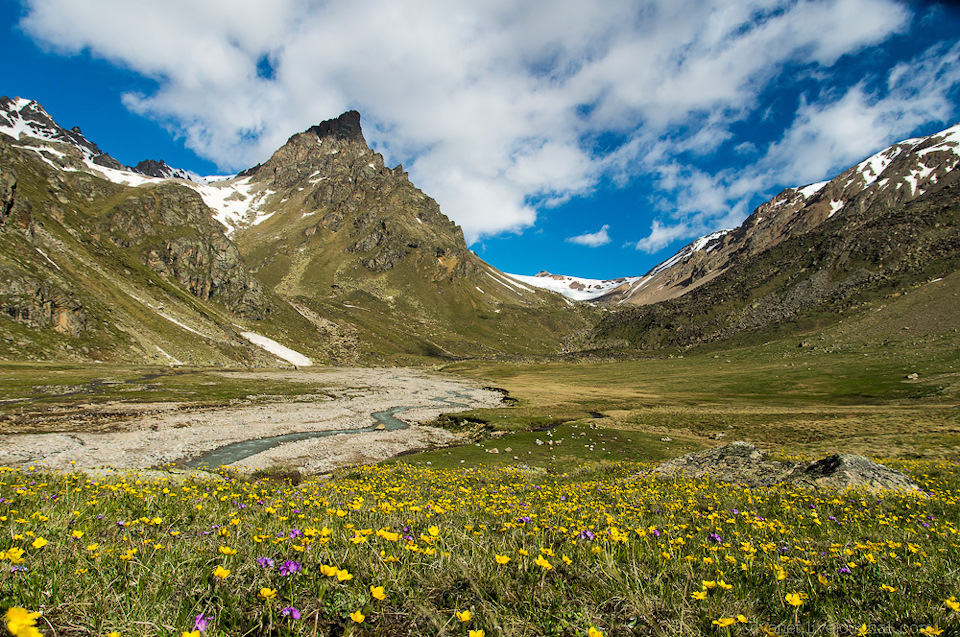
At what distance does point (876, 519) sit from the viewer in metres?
8.11

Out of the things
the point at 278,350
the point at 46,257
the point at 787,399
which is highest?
the point at 787,399

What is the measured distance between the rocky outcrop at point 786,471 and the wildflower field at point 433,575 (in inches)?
247

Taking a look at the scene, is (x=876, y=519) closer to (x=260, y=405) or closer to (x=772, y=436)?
(x=772, y=436)

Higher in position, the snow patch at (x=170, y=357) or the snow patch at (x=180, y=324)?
the snow patch at (x=180, y=324)

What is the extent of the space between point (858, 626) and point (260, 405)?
71.4m

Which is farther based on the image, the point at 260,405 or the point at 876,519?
the point at 260,405

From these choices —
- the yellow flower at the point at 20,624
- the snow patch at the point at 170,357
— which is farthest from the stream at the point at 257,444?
the snow patch at the point at 170,357

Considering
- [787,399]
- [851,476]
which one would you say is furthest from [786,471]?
[787,399]

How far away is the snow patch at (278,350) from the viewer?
514 ft

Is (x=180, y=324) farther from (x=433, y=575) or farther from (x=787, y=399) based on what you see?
(x=787, y=399)

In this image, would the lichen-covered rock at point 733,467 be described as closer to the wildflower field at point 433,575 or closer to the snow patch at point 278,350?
the wildflower field at point 433,575

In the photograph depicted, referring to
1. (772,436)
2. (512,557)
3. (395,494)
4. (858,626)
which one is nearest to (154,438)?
(395,494)

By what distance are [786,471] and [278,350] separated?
17302 centimetres

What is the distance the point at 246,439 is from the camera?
4156cm
